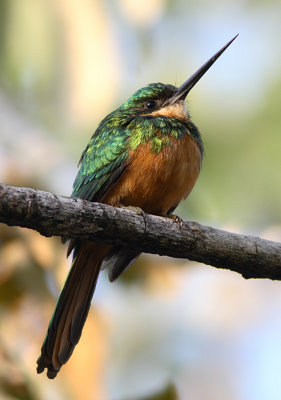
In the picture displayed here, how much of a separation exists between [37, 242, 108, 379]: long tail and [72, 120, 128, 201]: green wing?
328 mm

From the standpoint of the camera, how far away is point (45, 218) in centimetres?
272

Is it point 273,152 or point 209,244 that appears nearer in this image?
point 209,244

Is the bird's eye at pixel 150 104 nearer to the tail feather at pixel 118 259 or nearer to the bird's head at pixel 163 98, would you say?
the bird's head at pixel 163 98

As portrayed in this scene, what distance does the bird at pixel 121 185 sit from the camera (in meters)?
3.44

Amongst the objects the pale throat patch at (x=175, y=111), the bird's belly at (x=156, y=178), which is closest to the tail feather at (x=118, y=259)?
the bird's belly at (x=156, y=178)

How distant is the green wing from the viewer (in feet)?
11.7

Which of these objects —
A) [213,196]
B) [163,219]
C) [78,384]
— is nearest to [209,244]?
[163,219]

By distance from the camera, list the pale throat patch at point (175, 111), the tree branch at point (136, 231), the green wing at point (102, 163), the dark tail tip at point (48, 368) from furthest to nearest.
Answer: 1. the pale throat patch at point (175, 111)
2. the green wing at point (102, 163)
3. the dark tail tip at point (48, 368)
4. the tree branch at point (136, 231)

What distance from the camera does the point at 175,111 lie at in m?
3.93

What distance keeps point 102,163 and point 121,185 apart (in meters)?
0.22

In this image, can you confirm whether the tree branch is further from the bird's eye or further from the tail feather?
the bird's eye

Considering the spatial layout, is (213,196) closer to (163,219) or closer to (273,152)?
(273,152)

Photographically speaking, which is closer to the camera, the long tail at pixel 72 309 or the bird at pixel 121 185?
the long tail at pixel 72 309

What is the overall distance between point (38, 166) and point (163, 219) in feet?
4.69
